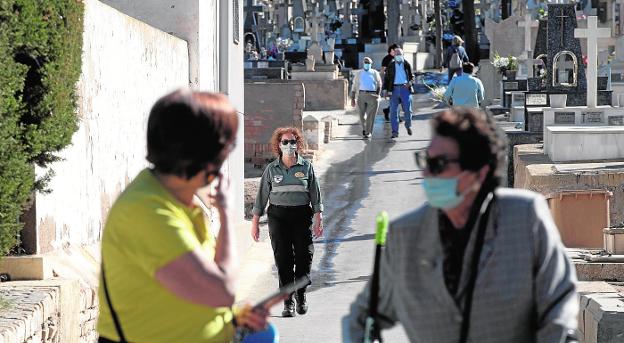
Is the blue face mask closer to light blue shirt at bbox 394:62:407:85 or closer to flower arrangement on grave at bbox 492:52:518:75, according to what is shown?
light blue shirt at bbox 394:62:407:85

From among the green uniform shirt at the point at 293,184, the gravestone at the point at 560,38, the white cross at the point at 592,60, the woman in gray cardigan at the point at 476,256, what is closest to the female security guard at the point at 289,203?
the green uniform shirt at the point at 293,184

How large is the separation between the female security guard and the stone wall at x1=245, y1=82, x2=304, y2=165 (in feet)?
40.7

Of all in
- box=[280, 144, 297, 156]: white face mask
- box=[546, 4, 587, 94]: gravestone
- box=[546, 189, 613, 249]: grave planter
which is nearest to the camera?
box=[280, 144, 297, 156]: white face mask

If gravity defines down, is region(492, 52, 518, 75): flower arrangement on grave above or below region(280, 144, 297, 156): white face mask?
above

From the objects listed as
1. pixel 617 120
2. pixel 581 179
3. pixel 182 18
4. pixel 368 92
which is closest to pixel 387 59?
pixel 368 92

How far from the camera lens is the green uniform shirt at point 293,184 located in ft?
39.6

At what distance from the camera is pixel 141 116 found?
1276 centimetres

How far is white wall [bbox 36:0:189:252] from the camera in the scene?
9.75 metres

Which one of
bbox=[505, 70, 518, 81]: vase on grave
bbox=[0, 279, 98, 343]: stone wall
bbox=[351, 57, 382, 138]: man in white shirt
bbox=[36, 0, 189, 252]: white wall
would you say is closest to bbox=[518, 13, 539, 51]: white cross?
bbox=[505, 70, 518, 81]: vase on grave

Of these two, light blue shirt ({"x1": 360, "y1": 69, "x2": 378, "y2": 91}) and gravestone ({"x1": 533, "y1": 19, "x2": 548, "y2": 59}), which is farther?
gravestone ({"x1": 533, "y1": 19, "x2": 548, "y2": 59})

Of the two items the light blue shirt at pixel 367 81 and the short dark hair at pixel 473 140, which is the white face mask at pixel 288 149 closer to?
the short dark hair at pixel 473 140

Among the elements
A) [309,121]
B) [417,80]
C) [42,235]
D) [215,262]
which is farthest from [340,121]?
[215,262]

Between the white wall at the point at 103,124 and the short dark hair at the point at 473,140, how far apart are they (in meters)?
5.03

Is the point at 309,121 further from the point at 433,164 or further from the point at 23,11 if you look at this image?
the point at 433,164
